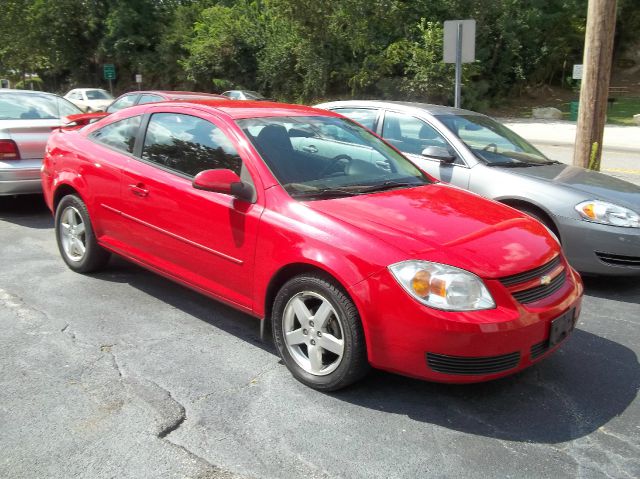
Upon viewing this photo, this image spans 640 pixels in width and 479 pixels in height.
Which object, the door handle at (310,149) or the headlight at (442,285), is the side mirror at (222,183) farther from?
the headlight at (442,285)

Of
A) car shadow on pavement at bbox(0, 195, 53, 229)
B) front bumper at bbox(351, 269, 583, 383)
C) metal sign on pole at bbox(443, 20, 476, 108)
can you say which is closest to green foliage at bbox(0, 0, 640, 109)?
metal sign on pole at bbox(443, 20, 476, 108)

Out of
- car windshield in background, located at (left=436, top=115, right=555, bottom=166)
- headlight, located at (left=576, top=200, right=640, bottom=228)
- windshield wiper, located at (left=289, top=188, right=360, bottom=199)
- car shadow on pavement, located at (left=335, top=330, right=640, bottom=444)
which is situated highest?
windshield wiper, located at (left=289, top=188, right=360, bottom=199)

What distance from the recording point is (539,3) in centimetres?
3366

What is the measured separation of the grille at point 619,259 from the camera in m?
4.96

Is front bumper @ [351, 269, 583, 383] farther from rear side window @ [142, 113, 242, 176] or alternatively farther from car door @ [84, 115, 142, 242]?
car door @ [84, 115, 142, 242]

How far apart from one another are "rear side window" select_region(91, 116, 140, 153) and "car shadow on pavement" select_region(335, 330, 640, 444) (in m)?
2.63

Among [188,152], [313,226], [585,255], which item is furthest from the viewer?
[585,255]

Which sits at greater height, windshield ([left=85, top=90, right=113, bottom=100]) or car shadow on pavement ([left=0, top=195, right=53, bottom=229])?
car shadow on pavement ([left=0, top=195, right=53, bottom=229])

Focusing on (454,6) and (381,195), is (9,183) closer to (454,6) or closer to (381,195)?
(381,195)

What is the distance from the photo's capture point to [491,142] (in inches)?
244

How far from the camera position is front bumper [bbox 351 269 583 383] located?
117 inches

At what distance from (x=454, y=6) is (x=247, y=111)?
27420 millimetres

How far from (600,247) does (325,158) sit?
247cm

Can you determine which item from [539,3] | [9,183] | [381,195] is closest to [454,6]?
[539,3]
